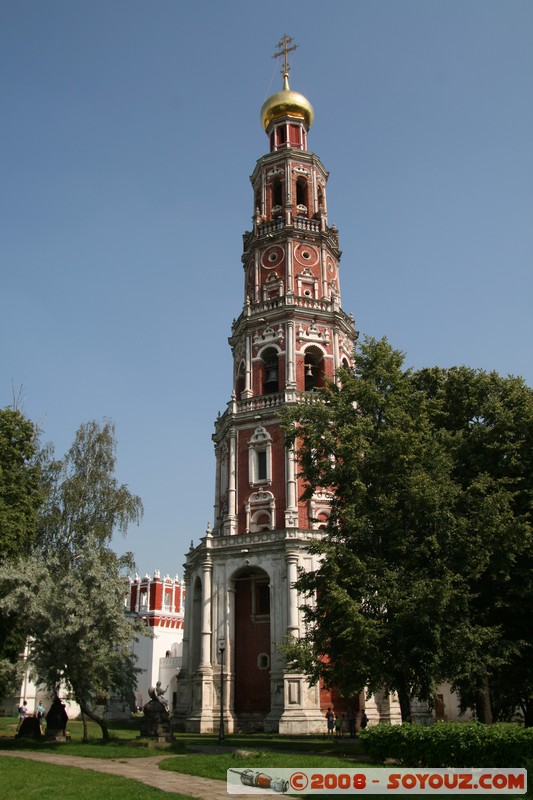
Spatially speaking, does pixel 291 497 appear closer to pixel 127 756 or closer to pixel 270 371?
pixel 270 371

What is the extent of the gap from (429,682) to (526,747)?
21.5 ft

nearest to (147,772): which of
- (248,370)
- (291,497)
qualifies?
(291,497)

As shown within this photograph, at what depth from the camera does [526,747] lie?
13430mm

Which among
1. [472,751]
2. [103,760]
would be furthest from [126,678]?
[472,751]

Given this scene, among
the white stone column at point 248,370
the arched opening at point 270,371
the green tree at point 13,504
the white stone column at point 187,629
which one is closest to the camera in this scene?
the green tree at point 13,504

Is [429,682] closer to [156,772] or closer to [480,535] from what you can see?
[480,535]

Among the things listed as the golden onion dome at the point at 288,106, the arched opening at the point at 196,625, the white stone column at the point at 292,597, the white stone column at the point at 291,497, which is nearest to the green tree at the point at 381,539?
the white stone column at the point at 292,597

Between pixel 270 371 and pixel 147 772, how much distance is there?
28.4 metres

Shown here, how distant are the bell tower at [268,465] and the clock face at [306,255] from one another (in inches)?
3.0

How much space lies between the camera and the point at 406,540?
20703 millimetres

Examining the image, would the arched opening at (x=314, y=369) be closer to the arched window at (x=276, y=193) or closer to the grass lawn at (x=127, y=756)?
the arched window at (x=276, y=193)

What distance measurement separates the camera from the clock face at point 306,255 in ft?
150

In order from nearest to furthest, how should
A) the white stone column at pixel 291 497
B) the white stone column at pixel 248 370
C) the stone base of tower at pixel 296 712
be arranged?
1. the stone base of tower at pixel 296 712
2. the white stone column at pixel 291 497
3. the white stone column at pixel 248 370

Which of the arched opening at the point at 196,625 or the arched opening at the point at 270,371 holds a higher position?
the arched opening at the point at 270,371
